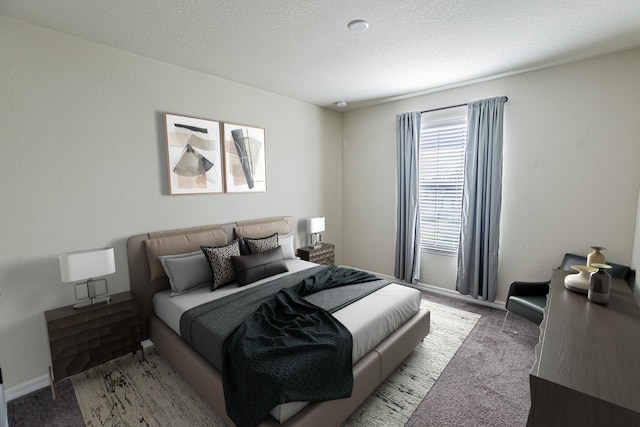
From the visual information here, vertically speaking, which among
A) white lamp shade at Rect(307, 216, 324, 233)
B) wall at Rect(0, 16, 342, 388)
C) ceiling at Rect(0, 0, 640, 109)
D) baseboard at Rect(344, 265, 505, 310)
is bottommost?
baseboard at Rect(344, 265, 505, 310)

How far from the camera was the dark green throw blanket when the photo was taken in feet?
4.90

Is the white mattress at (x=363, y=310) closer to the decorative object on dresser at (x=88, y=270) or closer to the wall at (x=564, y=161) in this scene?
the decorative object on dresser at (x=88, y=270)

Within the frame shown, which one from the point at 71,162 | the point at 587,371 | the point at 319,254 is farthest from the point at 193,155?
the point at 587,371

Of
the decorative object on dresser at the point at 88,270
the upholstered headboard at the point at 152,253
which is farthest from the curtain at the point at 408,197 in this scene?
the decorative object on dresser at the point at 88,270

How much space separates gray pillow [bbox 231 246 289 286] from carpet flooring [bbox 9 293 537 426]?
1.04m

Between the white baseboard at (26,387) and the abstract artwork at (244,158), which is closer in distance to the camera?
the white baseboard at (26,387)

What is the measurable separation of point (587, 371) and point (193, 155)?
135 inches

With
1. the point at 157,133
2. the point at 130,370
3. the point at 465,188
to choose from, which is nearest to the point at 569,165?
the point at 465,188

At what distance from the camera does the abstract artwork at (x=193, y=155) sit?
291 centimetres

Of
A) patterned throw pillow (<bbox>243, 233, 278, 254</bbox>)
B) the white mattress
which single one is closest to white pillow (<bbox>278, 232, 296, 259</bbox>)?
patterned throw pillow (<bbox>243, 233, 278, 254</bbox>)

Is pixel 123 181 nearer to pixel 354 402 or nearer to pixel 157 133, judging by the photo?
pixel 157 133

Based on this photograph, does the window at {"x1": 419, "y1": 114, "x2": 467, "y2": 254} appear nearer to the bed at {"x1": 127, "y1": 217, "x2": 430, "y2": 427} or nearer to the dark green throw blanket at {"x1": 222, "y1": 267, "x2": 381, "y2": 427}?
the bed at {"x1": 127, "y1": 217, "x2": 430, "y2": 427}

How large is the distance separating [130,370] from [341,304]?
1902 mm

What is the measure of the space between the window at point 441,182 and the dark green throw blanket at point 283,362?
2.57m
